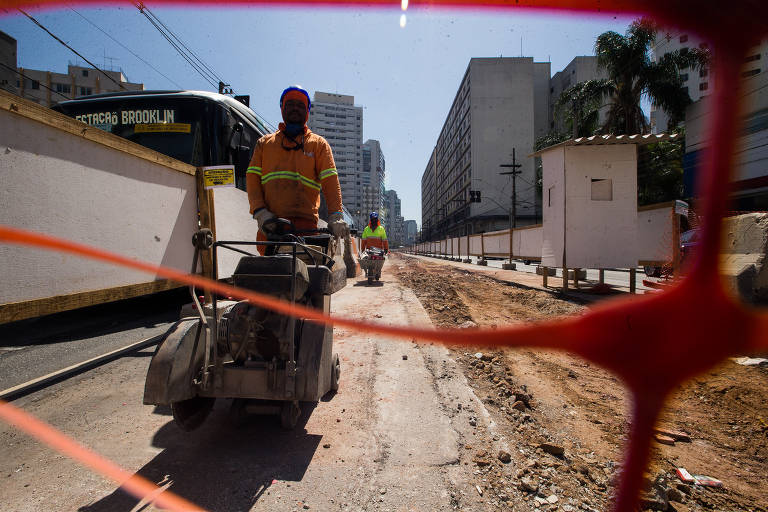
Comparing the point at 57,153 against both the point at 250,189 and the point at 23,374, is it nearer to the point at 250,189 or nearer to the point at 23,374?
the point at 250,189

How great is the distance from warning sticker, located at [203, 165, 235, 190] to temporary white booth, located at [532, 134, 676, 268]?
250 inches

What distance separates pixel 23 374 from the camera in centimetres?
263

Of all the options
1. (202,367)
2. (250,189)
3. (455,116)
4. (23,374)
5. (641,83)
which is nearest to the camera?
(202,367)

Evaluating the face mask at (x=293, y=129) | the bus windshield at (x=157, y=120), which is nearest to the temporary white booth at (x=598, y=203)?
the face mask at (x=293, y=129)

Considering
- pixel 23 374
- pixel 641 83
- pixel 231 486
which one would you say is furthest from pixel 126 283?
pixel 641 83

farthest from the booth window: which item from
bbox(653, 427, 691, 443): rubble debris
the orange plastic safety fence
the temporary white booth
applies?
the orange plastic safety fence

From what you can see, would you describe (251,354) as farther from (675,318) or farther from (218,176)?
(218,176)

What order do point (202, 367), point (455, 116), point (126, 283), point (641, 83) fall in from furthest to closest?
point (455, 116)
point (641, 83)
point (126, 283)
point (202, 367)

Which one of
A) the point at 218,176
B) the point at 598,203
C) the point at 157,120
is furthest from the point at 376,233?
the point at 157,120

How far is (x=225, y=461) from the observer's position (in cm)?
161

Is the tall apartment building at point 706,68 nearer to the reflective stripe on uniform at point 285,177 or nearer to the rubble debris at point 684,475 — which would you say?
the rubble debris at point 684,475

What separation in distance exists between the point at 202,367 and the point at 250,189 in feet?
4.58

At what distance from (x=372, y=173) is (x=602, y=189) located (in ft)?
373

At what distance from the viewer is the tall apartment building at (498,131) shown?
5175cm
